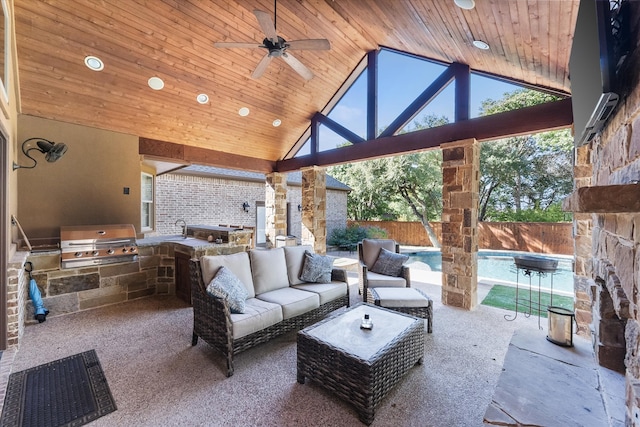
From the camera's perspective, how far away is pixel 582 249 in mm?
3188

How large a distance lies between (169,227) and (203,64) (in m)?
5.10

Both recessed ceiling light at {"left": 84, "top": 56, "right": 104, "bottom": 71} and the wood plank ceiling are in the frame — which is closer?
the wood plank ceiling

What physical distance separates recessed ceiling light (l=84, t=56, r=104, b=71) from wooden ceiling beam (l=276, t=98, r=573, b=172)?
4.01 metres

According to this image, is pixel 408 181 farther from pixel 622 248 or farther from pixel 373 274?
pixel 622 248

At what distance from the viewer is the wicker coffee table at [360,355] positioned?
1.96 meters

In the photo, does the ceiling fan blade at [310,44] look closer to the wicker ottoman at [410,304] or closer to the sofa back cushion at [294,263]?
the sofa back cushion at [294,263]

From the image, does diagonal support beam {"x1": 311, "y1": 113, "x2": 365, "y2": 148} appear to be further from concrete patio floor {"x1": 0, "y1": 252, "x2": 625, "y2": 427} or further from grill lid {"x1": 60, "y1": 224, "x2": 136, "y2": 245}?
grill lid {"x1": 60, "y1": 224, "x2": 136, "y2": 245}

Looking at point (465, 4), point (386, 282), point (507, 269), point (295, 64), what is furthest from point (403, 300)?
point (507, 269)

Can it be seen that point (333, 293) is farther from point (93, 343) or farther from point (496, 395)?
point (93, 343)

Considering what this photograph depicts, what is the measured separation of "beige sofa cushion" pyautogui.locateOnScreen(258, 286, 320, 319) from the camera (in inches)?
119

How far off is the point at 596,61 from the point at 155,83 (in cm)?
503

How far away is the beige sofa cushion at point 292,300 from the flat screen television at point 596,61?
9.29ft

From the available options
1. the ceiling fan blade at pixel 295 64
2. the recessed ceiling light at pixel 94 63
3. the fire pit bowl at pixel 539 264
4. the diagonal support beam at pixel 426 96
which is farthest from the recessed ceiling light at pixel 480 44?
the recessed ceiling light at pixel 94 63

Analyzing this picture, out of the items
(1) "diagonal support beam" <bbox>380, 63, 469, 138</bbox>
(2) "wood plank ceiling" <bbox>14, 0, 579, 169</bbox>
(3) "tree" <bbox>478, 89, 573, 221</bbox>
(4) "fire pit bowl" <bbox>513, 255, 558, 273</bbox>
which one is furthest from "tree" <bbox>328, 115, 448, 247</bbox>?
(4) "fire pit bowl" <bbox>513, 255, 558, 273</bbox>
